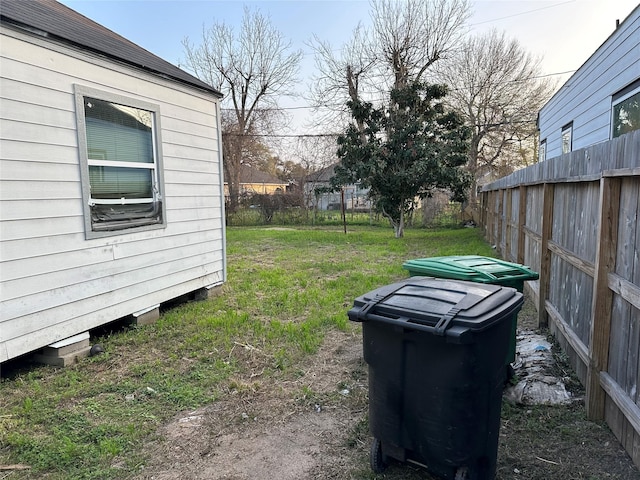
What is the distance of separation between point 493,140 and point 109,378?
2159 cm

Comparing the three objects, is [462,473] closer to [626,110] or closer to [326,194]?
[626,110]

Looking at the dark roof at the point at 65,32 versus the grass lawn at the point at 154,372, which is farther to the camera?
the dark roof at the point at 65,32

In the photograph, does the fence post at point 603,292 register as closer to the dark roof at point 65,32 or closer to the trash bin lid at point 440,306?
the trash bin lid at point 440,306

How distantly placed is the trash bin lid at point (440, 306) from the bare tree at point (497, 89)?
19.7 m

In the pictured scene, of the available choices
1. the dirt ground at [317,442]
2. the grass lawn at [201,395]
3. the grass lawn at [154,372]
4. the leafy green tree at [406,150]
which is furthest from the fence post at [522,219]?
the leafy green tree at [406,150]

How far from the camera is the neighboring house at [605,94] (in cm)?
498

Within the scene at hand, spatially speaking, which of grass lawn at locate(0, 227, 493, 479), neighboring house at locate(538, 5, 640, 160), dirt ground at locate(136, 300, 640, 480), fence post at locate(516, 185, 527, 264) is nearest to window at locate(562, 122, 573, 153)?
neighboring house at locate(538, 5, 640, 160)

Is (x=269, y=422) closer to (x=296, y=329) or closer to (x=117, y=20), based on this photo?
(x=296, y=329)

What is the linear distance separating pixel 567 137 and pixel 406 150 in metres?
4.94

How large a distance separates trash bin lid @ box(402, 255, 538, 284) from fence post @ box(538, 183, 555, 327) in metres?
1.37

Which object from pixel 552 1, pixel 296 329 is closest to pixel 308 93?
pixel 552 1

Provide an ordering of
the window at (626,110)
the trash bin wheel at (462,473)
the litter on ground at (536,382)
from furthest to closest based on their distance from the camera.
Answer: the window at (626,110) < the litter on ground at (536,382) < the trash bin wheel at (462,473)

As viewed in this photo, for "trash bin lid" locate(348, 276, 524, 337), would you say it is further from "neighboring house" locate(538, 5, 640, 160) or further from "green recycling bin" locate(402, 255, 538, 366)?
"neighboring house" locate(538, 5, 640, 160)

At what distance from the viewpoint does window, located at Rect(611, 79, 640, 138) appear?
497 centimetres
